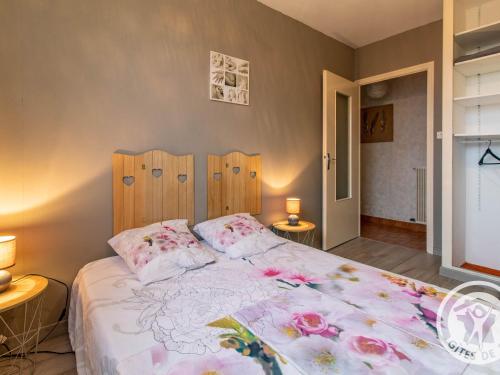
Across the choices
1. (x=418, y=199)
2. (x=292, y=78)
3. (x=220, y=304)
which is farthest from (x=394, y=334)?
(x=418, y=199)

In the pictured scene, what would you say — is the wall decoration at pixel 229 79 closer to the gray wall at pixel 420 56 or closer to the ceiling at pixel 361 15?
the ceiling at pixel 361 15

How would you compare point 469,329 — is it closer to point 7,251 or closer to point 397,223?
point 7,251

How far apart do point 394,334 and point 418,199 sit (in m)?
4.07

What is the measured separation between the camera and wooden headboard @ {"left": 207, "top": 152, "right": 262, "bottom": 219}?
245 centimetres

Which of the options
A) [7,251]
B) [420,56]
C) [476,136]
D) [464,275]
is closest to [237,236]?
[7,251]

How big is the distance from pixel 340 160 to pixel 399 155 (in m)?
1.65

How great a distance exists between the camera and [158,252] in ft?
5.33

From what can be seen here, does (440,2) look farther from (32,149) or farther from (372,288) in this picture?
(32,149)

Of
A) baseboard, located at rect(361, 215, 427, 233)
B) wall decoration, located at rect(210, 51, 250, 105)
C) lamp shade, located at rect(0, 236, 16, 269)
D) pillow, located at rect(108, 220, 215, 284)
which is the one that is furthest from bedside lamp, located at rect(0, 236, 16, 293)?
baseboard, located at rect(361, 215, 427, 233)

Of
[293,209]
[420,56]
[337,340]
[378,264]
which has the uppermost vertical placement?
[420,56]

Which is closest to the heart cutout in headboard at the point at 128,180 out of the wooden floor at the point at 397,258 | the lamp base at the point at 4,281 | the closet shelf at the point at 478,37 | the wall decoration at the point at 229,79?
the lamp base at the point at 4,281

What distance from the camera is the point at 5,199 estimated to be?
1.62m

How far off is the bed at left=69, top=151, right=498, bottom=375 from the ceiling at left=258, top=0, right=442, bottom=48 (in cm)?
258

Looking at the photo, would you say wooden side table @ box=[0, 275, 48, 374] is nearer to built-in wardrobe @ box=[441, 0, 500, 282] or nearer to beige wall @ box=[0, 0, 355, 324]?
beige wall @ box=[0, 0, 355, 324]
